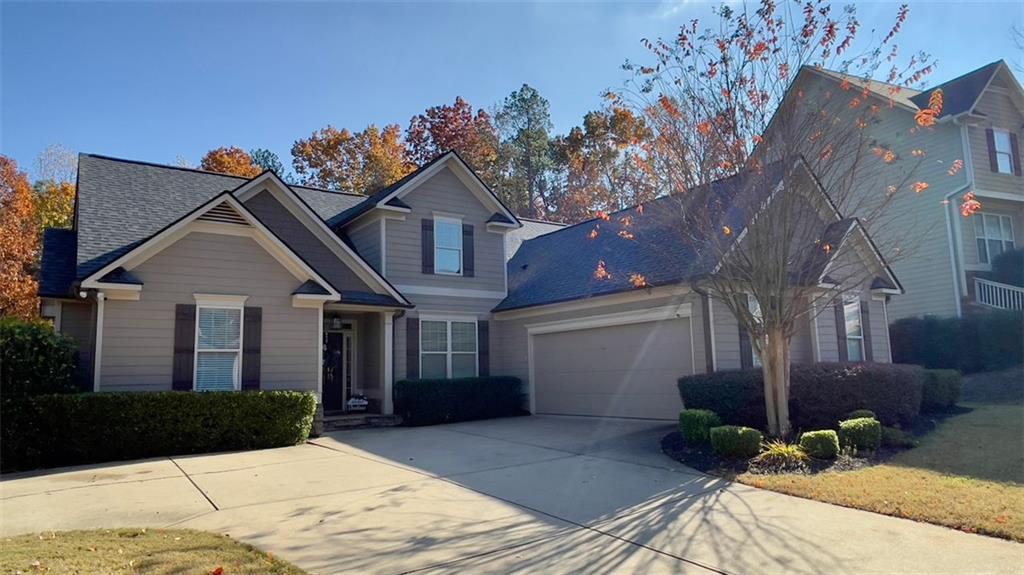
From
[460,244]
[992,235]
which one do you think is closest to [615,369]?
[460,244]

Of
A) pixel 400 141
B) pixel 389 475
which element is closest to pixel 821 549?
pixel 389 475

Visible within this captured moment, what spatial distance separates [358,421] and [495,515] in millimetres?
8418

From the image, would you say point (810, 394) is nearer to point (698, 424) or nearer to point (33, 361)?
point (698, 424)

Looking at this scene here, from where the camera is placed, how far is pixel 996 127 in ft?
67.0

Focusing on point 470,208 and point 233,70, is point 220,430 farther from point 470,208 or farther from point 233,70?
point 470,208

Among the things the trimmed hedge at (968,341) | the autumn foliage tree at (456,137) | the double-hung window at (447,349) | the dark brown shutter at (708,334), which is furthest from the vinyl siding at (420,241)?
the autumn foliage tree at (456,137)

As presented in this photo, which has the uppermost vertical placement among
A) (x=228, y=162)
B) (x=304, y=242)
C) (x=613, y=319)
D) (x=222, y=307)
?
(x=228, y=162)

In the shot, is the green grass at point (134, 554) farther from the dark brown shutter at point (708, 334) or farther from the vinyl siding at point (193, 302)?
the dark brown shutter at point (708, 334)

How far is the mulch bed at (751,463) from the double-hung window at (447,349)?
7671mm

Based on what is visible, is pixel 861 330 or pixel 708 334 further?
pixel 861 330

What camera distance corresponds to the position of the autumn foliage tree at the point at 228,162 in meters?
32.2

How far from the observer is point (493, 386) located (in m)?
15.9

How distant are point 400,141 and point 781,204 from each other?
92.3ft

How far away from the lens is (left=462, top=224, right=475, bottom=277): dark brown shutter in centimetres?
1714
